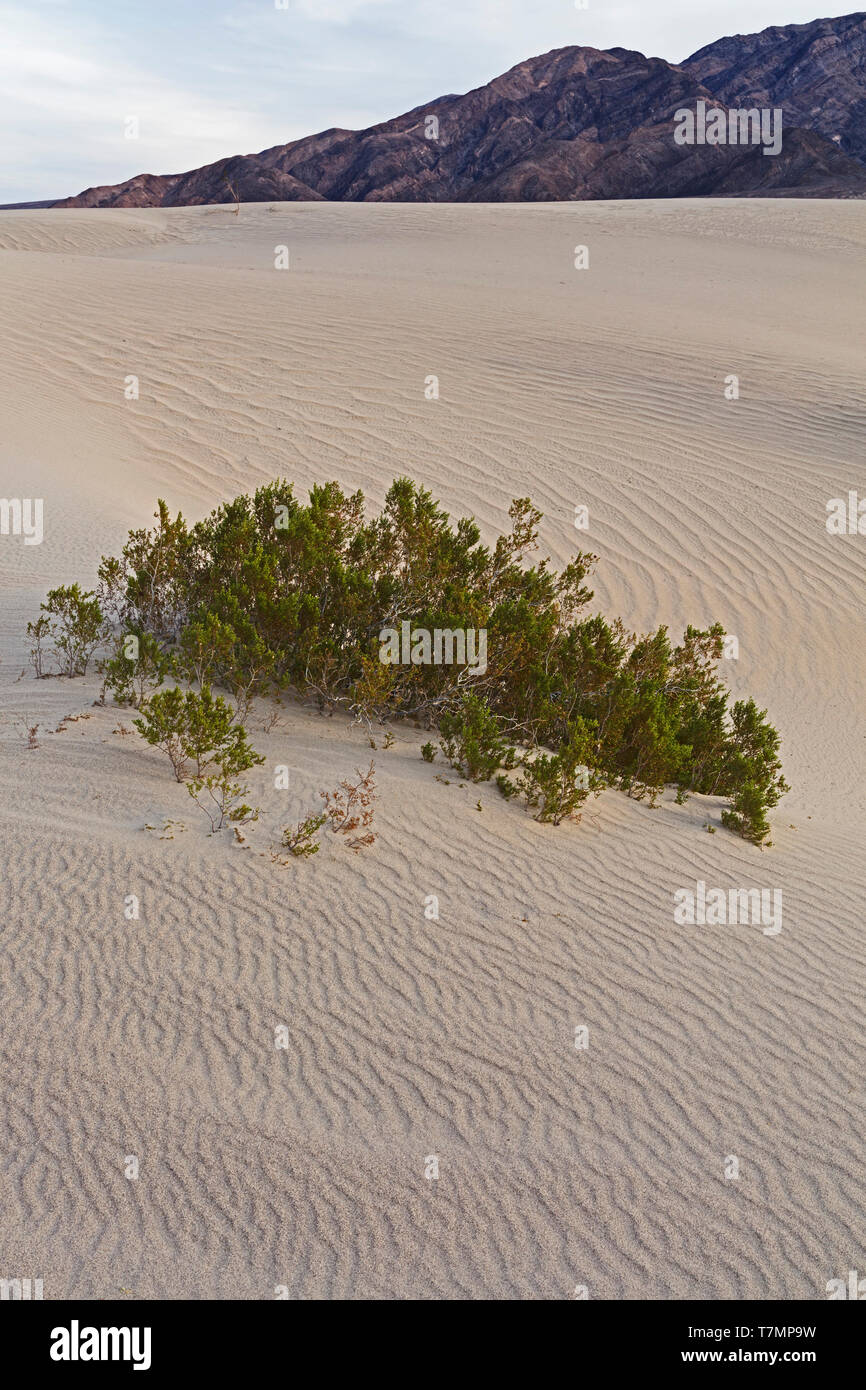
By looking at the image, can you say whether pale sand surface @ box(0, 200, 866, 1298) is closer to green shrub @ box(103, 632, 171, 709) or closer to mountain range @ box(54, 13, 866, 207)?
green shrub @ box(103, 632, 171, 709)

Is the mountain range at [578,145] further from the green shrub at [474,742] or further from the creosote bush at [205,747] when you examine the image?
the creosote bush at [205,747]

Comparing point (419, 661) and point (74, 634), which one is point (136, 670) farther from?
point (419, 661)

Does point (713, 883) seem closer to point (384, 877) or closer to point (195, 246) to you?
point (384, 877)

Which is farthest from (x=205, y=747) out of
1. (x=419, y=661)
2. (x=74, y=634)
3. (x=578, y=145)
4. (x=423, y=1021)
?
(x=578, y=145)

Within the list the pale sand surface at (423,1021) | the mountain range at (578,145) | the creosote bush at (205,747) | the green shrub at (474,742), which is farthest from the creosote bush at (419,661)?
the mountain range at (578,145)

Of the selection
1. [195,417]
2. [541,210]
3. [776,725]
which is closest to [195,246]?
[541,210]
